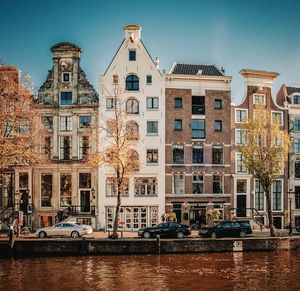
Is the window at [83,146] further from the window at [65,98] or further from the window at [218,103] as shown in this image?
the window at [218,103]

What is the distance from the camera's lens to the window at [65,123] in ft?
155

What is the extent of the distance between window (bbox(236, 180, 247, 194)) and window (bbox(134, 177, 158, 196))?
9.33 meters

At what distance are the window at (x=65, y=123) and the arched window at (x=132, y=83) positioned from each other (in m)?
7.15

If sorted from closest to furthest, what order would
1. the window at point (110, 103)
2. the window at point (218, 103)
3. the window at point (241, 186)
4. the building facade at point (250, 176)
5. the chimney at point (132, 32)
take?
the window at point (110, 103) < the chimney at point (132, 32) < the building facade at point (250, 176) < the window at point (241, 186) < the window at point (218, 103)

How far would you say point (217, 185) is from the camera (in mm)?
48500

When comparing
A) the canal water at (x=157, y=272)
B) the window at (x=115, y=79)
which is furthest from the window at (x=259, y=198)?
the window at (x=115, y=79)

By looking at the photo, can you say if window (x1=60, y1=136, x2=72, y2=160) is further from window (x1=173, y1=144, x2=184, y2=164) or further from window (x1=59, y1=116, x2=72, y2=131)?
window (x1=173, y1=144, x2=184, y2=164)

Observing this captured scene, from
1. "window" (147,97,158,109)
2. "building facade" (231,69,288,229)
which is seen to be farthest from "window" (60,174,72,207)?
"building facade" (231,69,288,229)

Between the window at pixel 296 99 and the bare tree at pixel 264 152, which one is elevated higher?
the window at pixel 296 99

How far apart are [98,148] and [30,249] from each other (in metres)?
15.4

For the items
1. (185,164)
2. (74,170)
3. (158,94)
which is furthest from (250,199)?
(74,170)

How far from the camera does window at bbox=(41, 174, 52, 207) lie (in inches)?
1823

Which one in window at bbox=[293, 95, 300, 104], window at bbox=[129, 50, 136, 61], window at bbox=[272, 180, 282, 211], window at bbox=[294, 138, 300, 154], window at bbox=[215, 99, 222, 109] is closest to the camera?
window at bbox=[129, 50, 136, 61]

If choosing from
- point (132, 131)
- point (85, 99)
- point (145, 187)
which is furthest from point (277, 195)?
point (85, 99)
